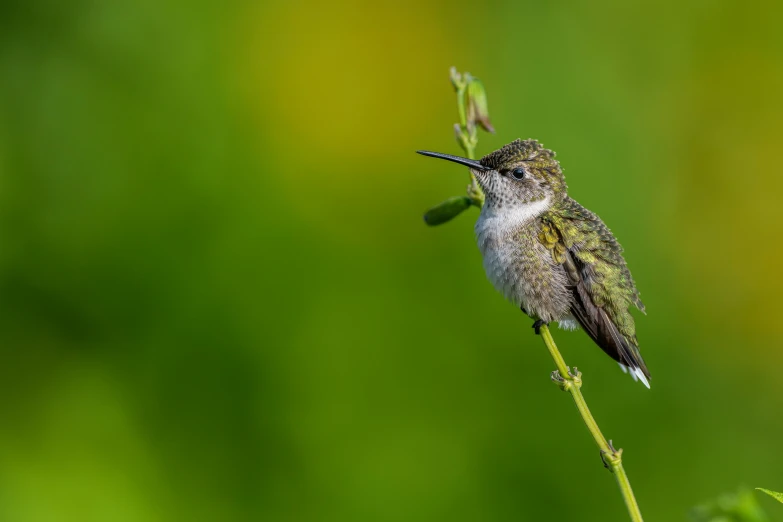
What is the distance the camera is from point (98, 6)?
5.98m

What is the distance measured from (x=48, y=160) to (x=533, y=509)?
12.3ft

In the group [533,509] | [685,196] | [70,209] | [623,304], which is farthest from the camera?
[685,196]

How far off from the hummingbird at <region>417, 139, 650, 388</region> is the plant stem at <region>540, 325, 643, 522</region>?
1.83 ft

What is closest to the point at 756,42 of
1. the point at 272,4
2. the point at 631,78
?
the point at 631,78

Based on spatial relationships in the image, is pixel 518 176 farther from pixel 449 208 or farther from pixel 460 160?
pixel 449 208

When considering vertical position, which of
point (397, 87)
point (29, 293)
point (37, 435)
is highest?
point (397, 87)

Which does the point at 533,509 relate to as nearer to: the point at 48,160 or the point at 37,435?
the point at 37,435

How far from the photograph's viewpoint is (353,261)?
16.8ft

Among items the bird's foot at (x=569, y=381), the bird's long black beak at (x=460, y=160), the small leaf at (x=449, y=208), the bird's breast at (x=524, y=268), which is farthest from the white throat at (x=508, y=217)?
the bird's foot at (x=569, y=381)

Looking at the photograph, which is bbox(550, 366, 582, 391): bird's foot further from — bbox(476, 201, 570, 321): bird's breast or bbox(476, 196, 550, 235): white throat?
bbox(476, 196, 550, 235): white throat

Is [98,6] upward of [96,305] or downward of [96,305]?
upward

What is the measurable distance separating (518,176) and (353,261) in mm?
1957

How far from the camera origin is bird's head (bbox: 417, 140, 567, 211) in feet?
10.7

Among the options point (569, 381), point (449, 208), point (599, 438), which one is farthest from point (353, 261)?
point (599, 438)
